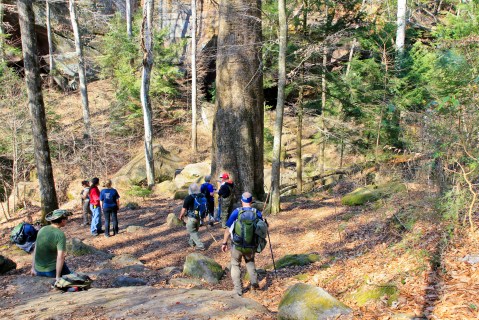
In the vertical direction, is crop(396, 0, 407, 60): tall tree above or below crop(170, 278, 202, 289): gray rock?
above

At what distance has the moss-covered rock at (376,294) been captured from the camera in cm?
486

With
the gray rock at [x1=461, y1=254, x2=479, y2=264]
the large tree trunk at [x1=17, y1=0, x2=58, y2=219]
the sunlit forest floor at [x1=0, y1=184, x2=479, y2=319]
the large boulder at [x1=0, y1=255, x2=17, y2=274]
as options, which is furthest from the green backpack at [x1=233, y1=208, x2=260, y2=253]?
the large tree trunk at [x1=17, y1=0, x2=58, y2=219]

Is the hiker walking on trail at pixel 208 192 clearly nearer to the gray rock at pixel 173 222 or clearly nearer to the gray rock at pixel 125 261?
the gray rock at pixel 173 222

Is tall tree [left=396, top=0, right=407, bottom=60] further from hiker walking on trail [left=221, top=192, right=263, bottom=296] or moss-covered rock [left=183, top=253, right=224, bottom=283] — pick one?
hiker walking on trail [left=221, top=192, right=263, bottom=296]

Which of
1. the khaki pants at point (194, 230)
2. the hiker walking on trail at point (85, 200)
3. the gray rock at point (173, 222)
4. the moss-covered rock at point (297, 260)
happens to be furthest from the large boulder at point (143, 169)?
the moss-covered rock at point (297, 260)

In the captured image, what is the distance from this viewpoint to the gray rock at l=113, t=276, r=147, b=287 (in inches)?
281

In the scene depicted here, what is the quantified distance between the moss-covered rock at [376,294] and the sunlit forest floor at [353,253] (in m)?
0.02

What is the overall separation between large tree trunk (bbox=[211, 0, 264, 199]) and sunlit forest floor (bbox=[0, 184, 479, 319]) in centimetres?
191

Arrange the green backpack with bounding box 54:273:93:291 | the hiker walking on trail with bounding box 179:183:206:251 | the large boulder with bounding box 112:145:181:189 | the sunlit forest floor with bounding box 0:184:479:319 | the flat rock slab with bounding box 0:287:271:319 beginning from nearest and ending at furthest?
1. the sunlit forest floor with bounding box 0:184:479:319
2. the flat rock slab with bounding box 0:287:271:319
3. the green backpack with bounding box 54:273:93:291
4. the hiker walking on trail with bounding box 179:183:206:251
5. the large boulder with bounding box 112:145:181:189

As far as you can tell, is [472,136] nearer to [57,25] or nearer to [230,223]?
[230,223]

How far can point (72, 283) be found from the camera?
5922mm

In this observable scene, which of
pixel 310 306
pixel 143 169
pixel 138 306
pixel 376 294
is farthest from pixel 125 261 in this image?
pixel 143 169

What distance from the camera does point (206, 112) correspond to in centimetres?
3020

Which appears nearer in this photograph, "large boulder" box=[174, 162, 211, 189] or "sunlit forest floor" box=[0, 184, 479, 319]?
"sunlit forest floor" box=[0, 184, 479, 319]
